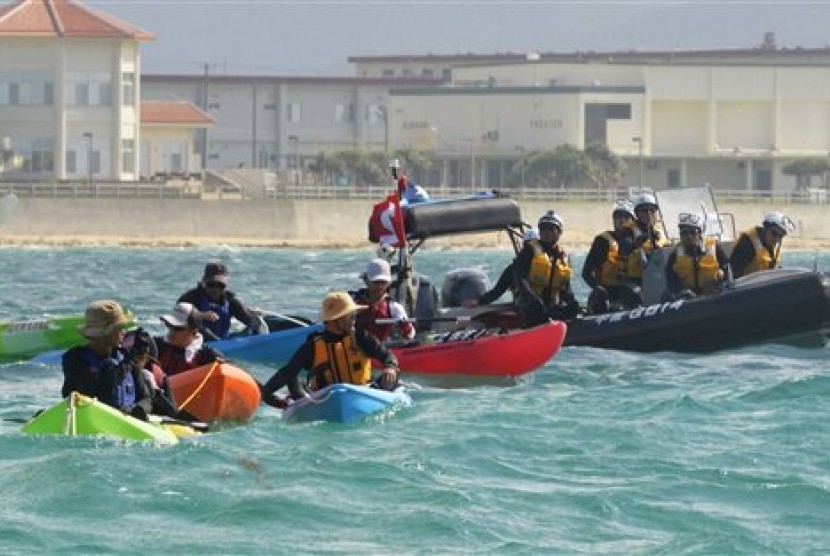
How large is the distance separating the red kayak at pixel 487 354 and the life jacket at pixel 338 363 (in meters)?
4.19

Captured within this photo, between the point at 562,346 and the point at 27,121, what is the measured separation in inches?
2678

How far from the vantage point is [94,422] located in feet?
59.6

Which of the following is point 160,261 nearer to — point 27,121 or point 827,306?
point 27,121

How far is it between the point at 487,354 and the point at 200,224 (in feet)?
192

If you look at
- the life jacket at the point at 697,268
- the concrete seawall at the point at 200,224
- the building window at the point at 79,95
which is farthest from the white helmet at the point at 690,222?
the building window at the point at 79,95

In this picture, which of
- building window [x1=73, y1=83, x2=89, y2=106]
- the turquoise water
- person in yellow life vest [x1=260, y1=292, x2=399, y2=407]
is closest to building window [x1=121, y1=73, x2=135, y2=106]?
building window [x1=73, y1=83, x2=89, y2=106]

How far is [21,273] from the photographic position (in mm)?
58531

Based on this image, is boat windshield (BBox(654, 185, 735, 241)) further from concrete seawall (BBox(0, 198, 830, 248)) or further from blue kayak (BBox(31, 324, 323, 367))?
concrete seawall (BBox(0, 198, 830, 248))

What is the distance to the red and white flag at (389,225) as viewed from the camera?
A: 89.1 feet

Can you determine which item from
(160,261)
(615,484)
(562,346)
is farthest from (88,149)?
(615,484)

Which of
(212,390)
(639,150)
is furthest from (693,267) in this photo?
(639,150)

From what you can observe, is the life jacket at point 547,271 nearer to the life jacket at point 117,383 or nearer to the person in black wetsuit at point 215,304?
the person in black wetsuit at point 215,304

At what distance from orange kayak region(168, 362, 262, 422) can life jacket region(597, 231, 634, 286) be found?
803 centimetres

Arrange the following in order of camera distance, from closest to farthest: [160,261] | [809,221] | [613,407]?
[613,407], [160,261], [809,221]
